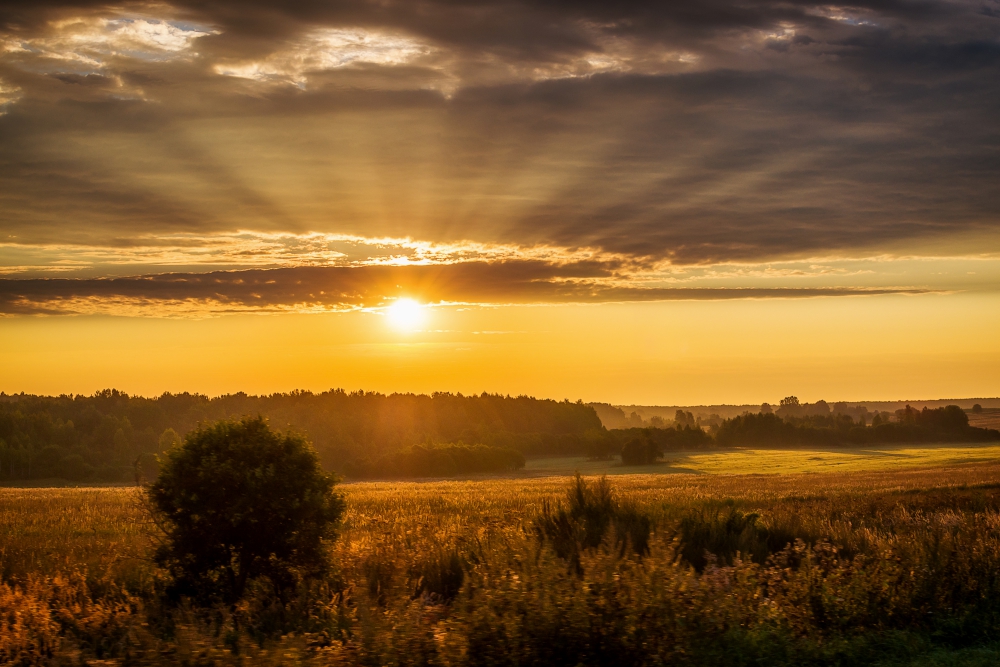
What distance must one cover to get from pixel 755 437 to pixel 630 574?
438ft

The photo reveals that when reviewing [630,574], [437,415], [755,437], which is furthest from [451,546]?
[437,415]

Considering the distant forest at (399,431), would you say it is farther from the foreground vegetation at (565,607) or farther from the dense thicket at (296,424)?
the foreground vegetation at (565,607)

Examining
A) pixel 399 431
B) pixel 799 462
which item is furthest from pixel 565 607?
pixel 399 431

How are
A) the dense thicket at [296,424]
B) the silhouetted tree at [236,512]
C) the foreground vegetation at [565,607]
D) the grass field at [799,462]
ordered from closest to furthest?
1. the foreground vegetation at [565,607]
2. the silhouetted tree at [236,512]
3. the grass field at [799,462]
4. the dense thicket at [296,424]

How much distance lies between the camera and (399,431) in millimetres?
150500

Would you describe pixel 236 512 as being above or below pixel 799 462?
above

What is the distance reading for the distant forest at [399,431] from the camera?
365 feet

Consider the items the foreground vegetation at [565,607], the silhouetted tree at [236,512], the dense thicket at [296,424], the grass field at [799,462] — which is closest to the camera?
the foreground vegetation at [565,607]

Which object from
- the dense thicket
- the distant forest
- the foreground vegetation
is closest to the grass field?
the distant forest

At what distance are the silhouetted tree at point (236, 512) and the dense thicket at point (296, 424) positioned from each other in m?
92.1

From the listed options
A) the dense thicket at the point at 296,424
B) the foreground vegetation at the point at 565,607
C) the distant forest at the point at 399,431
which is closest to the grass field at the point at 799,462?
the distant forest at the point at 399,431

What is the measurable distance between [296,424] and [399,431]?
78.0 ft

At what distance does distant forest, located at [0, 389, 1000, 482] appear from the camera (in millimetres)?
111312

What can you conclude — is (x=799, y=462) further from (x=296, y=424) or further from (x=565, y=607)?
(x=565, y=607)
